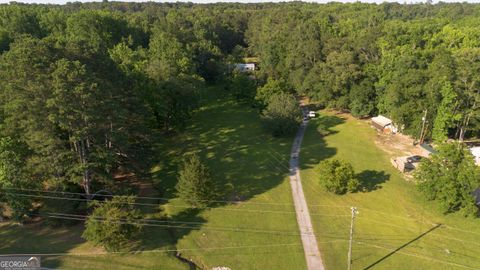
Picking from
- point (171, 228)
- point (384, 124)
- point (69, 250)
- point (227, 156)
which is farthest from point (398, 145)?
point (69, 250)

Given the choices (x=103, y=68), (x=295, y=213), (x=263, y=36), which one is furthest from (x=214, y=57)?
(x=295, y=213)

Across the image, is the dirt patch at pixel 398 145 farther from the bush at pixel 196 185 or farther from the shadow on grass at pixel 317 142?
the bush at pixel 196 185

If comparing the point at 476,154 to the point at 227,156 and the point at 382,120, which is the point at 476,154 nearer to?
the point at 382,120

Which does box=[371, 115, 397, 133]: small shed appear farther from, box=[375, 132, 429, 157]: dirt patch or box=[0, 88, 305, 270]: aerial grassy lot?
box=[0, 88, 305, 270]: aerial grassy lot

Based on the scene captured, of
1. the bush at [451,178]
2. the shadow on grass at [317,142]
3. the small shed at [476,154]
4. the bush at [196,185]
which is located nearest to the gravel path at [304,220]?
the shadow on grass at [317,142]

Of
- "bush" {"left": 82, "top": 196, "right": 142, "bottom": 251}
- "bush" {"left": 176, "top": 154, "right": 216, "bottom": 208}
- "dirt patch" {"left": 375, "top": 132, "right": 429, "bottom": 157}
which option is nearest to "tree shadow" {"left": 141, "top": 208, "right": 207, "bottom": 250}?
"bush" {"left": 176, "top": 154, "right": 216, "bottom": 208}

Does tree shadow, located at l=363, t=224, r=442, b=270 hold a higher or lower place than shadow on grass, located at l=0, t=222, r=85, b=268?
lower
